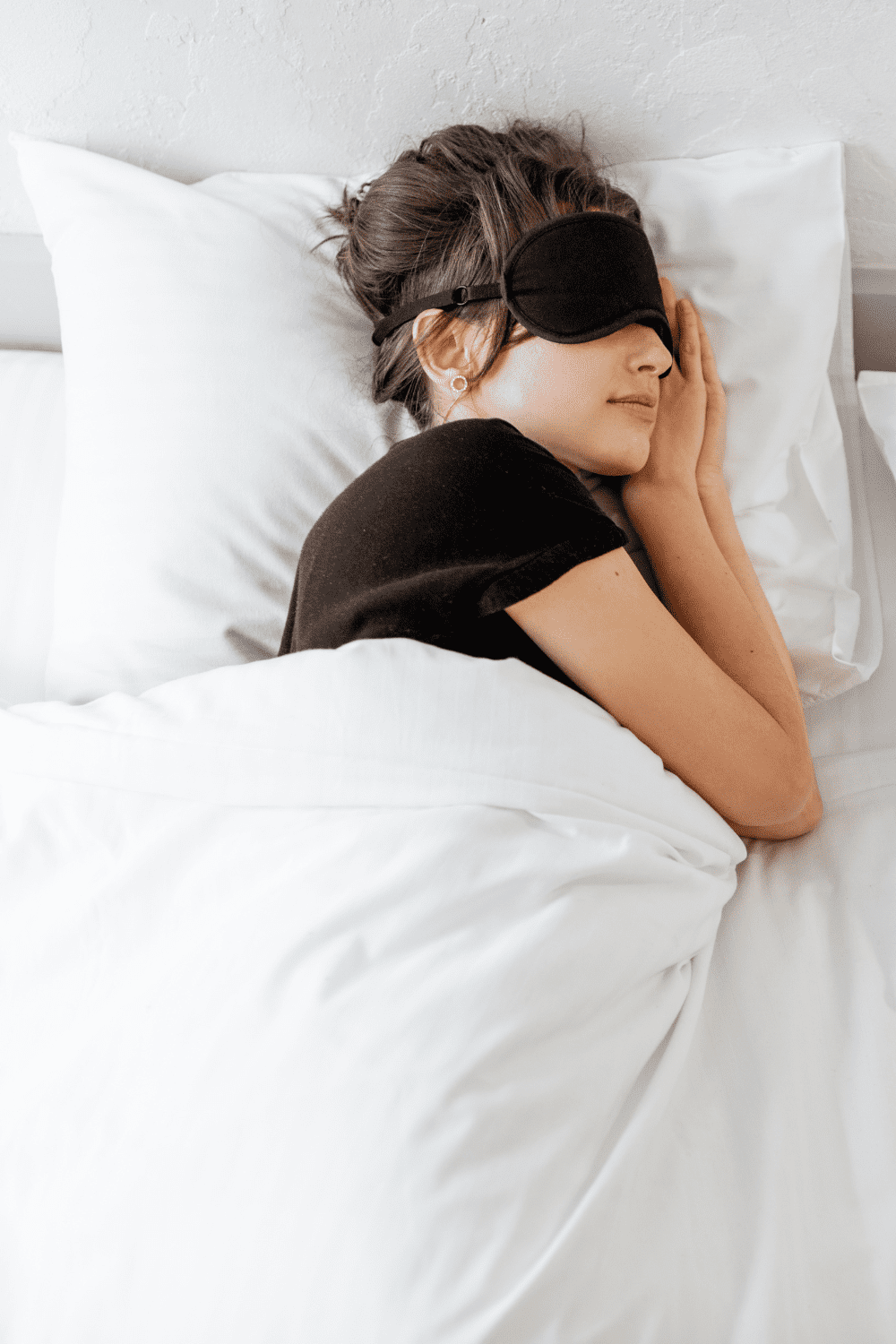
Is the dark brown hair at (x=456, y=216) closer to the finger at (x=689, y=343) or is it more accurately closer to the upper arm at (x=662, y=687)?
the finger at (x=689, y=343)

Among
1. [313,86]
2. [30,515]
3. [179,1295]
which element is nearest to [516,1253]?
[179,1295]

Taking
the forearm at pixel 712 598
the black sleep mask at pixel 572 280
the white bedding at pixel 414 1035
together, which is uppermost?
the black sleep mask at pixel 572 280

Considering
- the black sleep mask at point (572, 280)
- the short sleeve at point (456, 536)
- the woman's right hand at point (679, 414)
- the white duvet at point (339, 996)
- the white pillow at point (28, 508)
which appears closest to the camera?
the white duvet at point (339, 996)

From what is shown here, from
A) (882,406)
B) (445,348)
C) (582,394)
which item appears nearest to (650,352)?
(582,394)

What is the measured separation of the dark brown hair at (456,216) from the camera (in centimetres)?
90

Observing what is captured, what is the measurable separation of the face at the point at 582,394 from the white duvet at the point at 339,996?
0.30 m

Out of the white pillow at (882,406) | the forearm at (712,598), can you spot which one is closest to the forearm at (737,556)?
the forearm at (712,598)

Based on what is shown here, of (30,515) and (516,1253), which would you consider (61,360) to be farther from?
(516,1253)

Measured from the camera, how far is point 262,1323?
515mm

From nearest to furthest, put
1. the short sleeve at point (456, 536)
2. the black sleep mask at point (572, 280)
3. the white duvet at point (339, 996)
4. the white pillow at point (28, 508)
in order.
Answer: the white duvet at point (339, 996) < the short sleeve at point (456, 536) < the black sleep mask at point (572, 280) < the white pillow at point (28, 508)

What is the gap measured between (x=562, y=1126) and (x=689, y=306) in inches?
33.4

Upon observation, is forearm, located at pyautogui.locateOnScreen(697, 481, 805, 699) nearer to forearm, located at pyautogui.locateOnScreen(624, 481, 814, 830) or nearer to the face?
Answer: forearm, located at pyautogui.locateOnScreen(624, 481, 814, 830)

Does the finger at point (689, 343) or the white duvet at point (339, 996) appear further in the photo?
the finger at point (689, 343)

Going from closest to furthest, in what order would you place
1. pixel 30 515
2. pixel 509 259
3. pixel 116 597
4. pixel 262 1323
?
pixel 262 1323 < pixel 509 259 < pixel 116 597 < pixel 30 515
